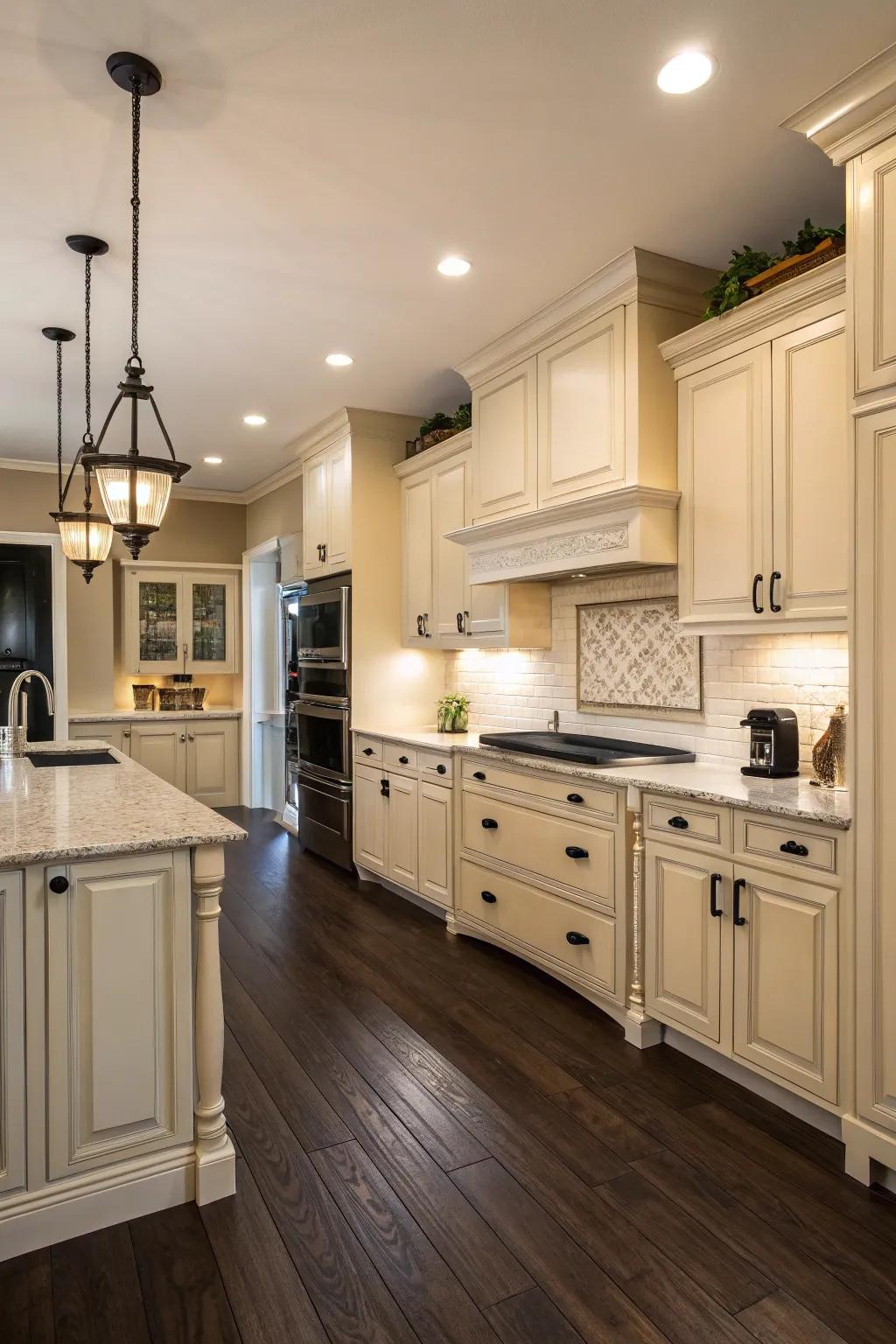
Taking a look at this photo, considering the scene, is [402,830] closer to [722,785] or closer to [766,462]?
[722,785]

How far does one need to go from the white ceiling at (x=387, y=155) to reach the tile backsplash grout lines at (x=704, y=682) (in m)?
1.32

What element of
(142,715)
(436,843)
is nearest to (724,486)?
(436,843)

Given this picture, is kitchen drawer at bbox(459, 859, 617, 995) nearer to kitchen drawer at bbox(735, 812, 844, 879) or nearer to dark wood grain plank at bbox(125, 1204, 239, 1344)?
kitchen drawer at bbox(735, 812, 844, 879)

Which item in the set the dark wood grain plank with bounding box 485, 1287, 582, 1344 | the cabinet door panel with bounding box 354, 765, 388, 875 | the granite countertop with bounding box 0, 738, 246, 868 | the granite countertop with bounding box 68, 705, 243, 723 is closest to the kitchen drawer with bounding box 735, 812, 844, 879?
the dark wood grain plank with bounding box 485, 1287, 582, 1344

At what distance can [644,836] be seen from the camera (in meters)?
2.90

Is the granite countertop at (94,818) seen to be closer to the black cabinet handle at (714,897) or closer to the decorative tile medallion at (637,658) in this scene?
the black cabinet handle at (714,897)

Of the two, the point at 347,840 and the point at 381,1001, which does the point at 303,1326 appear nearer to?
the point at 381,1001

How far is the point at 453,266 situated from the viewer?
127 inches

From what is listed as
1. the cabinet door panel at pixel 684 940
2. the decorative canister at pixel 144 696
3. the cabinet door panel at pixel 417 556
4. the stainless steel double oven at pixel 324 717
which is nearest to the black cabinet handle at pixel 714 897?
the cabinet door panel at pixel 684 940

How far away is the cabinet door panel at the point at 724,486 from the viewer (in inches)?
111

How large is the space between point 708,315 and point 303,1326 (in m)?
3.19

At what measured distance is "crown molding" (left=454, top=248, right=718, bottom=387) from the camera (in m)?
3.17

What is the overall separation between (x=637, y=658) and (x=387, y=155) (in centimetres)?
218

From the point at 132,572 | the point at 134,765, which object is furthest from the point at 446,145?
the point at 132,572
